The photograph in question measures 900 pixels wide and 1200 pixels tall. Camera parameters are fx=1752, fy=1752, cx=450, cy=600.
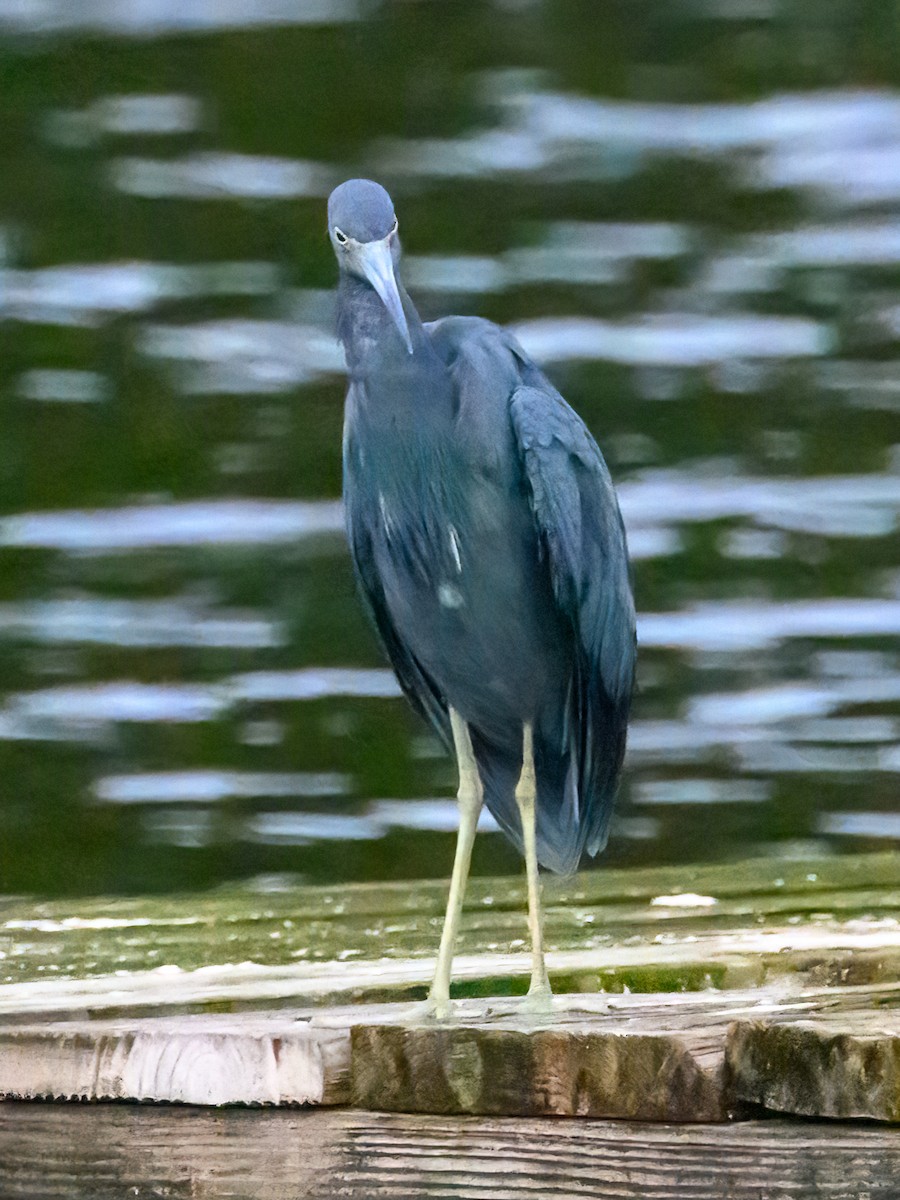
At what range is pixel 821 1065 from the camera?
105cm

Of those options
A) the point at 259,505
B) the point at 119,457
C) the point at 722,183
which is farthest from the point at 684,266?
the point at 119,457

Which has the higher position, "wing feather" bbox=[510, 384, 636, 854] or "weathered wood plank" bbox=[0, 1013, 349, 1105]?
"wing feather" bbox=[510, 384, 636, 854]

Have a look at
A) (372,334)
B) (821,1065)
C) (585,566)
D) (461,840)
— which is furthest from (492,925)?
(821,1065)

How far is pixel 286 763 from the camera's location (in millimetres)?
2752

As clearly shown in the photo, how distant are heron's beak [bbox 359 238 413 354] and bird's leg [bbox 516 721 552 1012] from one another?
46 cm

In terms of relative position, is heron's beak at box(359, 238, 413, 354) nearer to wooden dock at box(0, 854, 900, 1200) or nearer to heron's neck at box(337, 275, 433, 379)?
heron's neck at box(337, 275, 433, 379)

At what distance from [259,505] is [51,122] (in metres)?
0.70

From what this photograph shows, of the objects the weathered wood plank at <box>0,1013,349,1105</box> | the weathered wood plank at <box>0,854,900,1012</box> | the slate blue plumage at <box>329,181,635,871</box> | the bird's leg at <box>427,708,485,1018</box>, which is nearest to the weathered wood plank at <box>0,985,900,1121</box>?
the weathered wood plank at <box>0,1013,349,1105</box>

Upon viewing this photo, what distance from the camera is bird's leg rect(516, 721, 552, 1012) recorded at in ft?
5.22

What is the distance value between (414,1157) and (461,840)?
60cm

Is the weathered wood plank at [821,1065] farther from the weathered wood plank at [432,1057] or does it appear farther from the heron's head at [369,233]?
the heron's head at [369,233]

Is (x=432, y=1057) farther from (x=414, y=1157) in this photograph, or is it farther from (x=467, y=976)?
(x=467, y=976)

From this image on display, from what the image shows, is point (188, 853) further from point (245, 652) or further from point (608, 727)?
point (608, 727)

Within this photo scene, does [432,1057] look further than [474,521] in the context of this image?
No
